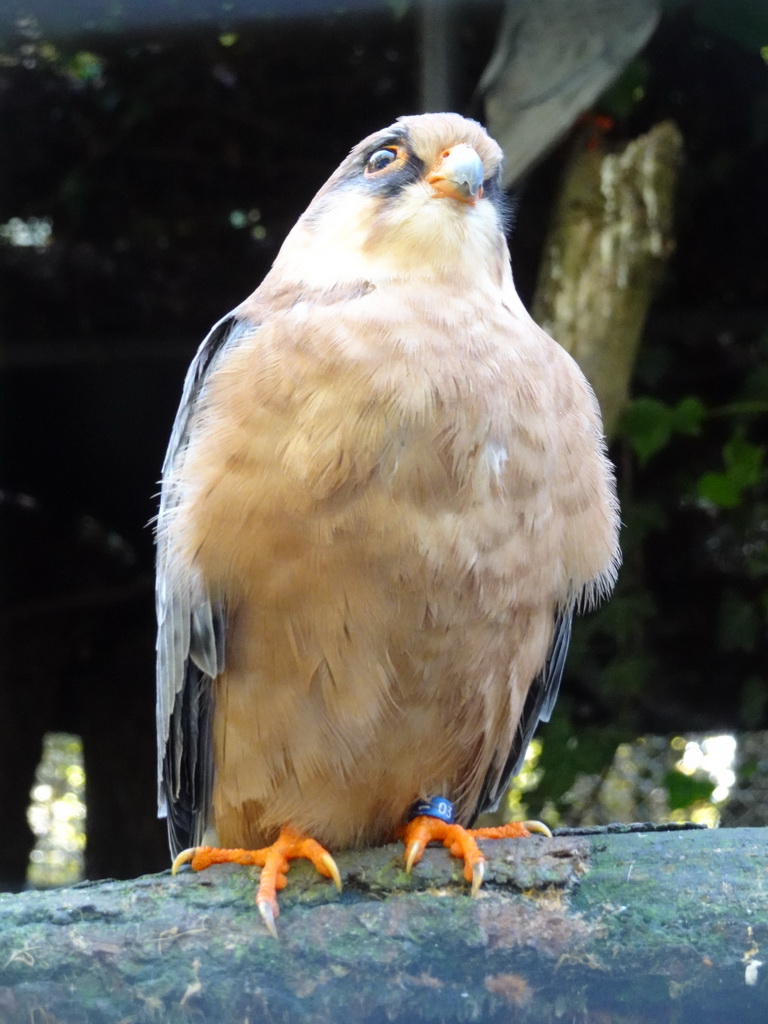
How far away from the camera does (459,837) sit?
2.08 metres

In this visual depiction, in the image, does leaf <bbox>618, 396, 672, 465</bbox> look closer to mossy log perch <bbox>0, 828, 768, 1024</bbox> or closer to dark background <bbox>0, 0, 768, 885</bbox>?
dark background <bbox>0, 0, 768, 885</bbox>

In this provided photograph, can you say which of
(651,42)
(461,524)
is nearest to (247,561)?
(461,524)

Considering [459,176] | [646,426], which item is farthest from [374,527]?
[646,426]

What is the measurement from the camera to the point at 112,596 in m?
5.71

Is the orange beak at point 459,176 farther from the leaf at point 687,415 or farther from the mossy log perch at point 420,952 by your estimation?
the leaf at point 687,415

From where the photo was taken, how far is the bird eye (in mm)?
2416

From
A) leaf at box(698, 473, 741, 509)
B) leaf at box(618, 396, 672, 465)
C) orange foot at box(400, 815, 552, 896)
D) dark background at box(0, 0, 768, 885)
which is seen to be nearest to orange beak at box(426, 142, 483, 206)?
orange foot at box(400, 815, 552, 896)

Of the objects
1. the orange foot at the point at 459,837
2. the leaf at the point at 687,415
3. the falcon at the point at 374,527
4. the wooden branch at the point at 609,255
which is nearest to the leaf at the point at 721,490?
the leaf at the point at 687,415

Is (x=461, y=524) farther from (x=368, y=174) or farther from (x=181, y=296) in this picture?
(x=181, y=296)

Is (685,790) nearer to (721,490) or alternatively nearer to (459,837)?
(721,490)

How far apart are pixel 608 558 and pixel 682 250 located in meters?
2.62

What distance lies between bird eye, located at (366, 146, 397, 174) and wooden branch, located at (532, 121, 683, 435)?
4.58 ft

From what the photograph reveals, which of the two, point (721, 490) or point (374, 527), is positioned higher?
point (721, 490)

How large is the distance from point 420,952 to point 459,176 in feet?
5.04
